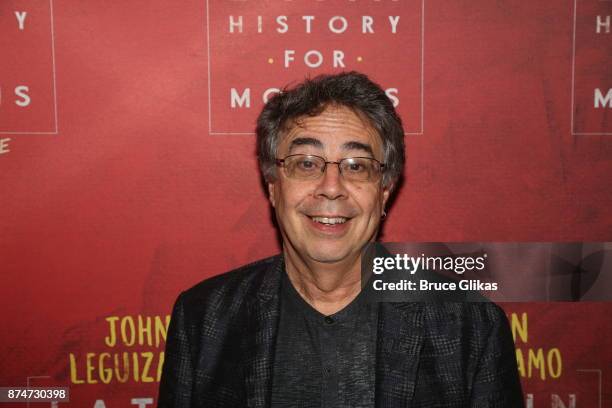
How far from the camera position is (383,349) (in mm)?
1468

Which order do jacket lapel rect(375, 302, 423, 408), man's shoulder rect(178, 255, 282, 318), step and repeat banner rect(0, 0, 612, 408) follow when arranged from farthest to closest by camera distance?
1. step and repeat banner rect(0, 0, 612, 408)
2. man's shoulder rect(178, 255, 282, 318)
3. jacket lapel rect(375, 302, 423, 408)

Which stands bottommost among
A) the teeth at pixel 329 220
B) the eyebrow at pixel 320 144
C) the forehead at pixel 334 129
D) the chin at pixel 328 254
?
the chin at pixel 328 254

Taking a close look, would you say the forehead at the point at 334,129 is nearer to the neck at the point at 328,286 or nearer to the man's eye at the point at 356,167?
the man's eye at the point at 356,167

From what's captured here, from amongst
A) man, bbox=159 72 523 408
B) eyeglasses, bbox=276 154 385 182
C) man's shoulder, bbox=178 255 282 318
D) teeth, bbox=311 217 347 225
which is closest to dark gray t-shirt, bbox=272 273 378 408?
man, bbox=159 72 523 408

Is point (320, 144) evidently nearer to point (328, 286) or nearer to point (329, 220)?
point (329, 220)

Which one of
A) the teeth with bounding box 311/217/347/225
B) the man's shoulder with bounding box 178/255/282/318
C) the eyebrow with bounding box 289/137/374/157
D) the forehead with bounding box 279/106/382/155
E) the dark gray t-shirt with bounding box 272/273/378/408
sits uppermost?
the forehead with bounding box 279/106/382/155

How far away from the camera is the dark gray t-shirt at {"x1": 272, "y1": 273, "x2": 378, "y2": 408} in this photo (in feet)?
4.72

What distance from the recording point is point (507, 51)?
190cm

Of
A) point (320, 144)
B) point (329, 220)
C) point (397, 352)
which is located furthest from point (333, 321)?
point (320, 144)

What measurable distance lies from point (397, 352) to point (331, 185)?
22.0 inches

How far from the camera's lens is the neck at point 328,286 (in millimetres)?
1579

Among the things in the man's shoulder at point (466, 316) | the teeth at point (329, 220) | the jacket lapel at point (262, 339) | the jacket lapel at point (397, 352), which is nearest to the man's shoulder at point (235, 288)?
the jacket lapel at point (262, 339)

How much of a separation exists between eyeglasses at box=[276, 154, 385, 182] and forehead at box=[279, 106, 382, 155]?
56mm

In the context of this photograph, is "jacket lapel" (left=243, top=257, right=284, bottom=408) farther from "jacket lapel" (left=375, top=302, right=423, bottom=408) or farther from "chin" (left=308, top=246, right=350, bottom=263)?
"jacket lapel" (left=375, top=302, right=423, bottom=408)
